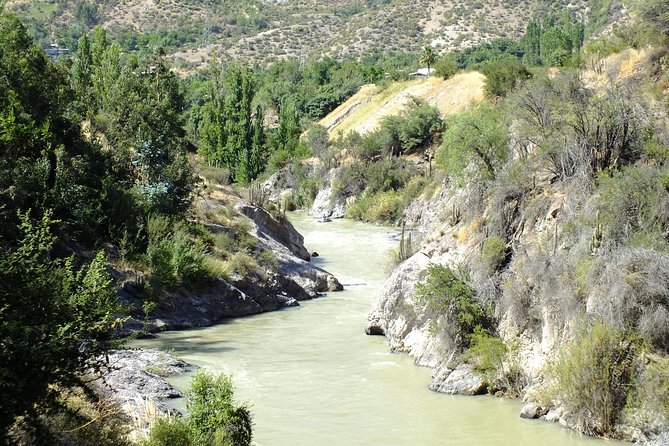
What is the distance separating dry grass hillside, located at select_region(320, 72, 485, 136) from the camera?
63513 millimetres

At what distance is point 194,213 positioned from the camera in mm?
33781

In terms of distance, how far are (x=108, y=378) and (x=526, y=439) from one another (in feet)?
27.2

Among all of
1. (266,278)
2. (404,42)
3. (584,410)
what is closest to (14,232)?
(266,278)

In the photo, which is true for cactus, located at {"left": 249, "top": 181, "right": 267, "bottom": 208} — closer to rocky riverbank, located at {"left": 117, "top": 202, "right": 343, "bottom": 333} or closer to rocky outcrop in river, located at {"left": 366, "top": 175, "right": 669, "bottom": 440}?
rocky riverbank, located at {"left": 117, "top": 202, "right": 343, "bottom": 333}

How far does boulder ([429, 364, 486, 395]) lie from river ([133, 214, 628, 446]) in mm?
229

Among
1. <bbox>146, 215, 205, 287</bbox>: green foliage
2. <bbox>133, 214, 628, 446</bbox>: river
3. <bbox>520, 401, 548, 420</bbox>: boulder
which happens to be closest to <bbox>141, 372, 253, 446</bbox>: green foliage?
<bbox>133, 214, 628, 446</bbox>: river

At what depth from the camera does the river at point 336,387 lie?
56.6 feet

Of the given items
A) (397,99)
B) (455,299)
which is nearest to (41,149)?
(455,299)

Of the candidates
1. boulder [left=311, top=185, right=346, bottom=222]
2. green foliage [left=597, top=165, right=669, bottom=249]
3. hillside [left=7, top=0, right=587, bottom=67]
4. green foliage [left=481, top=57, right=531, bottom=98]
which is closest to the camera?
green foliage [left=597, top=165, right=669, bottom=249]

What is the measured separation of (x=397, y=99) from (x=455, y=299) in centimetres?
5067

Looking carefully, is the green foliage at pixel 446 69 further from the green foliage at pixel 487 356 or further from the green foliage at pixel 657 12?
the green foliage at pixel 487 356

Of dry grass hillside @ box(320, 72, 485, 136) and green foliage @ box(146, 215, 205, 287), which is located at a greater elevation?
dry grass hillside @ box(320, 72, 485, 136)

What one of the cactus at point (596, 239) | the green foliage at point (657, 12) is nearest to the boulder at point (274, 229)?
the green foliage at point (657, 12)

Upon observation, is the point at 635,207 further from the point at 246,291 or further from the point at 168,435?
the point at 246,291
